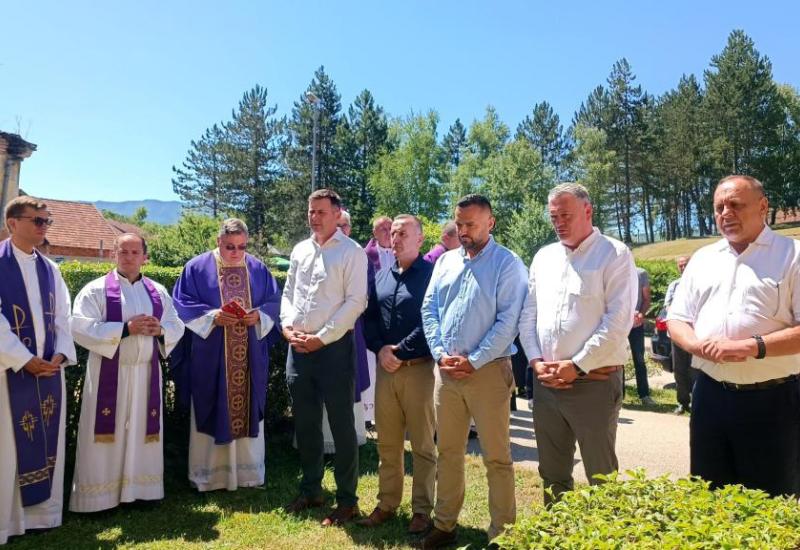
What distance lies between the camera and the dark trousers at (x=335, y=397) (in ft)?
16.1

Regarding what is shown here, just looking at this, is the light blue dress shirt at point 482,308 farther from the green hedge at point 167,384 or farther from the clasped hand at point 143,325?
the green hedge at point 167,384

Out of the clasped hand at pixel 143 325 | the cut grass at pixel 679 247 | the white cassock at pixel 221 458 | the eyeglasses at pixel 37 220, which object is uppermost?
the cut grass at pixel 679 247

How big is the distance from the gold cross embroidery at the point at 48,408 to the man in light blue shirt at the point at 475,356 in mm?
2834

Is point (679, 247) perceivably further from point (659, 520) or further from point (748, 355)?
point (659, 520)

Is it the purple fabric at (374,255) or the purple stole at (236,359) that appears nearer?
the purple stole at (236,359)

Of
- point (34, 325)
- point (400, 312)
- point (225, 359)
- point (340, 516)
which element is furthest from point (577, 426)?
point (34, 325)

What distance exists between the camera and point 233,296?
5.84 metres

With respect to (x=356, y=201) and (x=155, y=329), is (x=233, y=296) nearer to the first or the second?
(x=155, y=329)

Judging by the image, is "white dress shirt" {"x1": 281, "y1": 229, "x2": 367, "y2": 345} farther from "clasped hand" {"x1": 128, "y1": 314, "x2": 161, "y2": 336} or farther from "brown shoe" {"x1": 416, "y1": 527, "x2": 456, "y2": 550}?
"brown shoe" {"x1": 416, "y1": 527, "x2": 456, "y2": 550}

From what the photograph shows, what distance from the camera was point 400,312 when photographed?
478cm

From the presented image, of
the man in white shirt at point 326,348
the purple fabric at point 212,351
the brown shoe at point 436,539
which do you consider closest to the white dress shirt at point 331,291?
the man in white shirt at point 326,348

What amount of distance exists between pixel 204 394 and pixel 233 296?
90 centimetres

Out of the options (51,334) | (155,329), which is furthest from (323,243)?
(51,334)

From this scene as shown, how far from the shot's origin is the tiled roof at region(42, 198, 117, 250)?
119 feet
